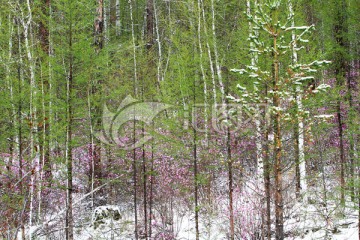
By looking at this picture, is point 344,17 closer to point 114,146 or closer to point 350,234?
point 350,234

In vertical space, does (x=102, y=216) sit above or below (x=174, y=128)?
below

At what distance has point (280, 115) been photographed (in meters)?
4.23

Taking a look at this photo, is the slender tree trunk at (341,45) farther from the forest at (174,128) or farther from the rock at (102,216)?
the rock at (102,216)

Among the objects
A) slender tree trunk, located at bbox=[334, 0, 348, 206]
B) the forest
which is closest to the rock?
the forest

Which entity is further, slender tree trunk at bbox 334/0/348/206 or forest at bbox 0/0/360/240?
slender tree trunk at bbox 334/0/348/206

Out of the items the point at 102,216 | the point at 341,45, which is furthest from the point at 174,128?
the point at 341,45

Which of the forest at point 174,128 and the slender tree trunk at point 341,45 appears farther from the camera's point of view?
the slender tree trunk at point 341,45

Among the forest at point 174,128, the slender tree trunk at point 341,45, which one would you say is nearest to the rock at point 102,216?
the forest at point 174,128

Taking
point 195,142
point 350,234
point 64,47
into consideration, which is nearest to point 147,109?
point 195,142

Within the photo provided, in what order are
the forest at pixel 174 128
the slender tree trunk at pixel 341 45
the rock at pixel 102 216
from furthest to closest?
the rock at pixel 102 216 → the slender tree trunk at pixel 341 45 → the forest at pixel 174 128

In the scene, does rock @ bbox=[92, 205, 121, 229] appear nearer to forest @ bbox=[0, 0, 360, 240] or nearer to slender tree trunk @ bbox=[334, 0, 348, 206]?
forest @ bbox=[0, 0, 360, 240]

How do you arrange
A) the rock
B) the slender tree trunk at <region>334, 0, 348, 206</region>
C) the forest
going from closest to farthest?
the forest < the slender tree trunk at <region>334, 0, 348, 206</region> < the rock

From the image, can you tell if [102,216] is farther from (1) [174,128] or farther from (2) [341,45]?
(2) [341,45]

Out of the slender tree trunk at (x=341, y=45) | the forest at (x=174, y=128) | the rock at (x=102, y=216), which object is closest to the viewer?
the forest at (x=174, y=128)
